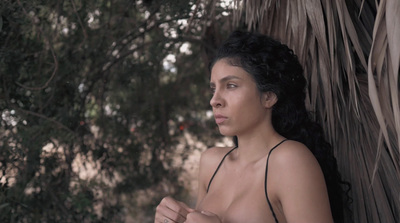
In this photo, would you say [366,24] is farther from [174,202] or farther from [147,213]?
[147,213]

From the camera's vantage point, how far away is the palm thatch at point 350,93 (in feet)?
7.06

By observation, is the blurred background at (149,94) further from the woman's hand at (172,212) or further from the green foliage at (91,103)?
the woman's hand at (172,212)

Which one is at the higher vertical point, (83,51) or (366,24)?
(366,24)

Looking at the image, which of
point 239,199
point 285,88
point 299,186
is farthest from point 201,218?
point 285,88

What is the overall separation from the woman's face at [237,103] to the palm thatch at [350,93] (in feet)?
1.25

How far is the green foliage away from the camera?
9.78 feet

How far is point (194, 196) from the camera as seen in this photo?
22.3 ft

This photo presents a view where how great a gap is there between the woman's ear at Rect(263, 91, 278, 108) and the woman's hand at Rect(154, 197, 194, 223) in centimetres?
51

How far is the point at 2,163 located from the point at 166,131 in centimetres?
228

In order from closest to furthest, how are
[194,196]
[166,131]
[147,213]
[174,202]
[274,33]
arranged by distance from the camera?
[174,202]
[274,33]
[166,131]
[147,213]
[194,196]

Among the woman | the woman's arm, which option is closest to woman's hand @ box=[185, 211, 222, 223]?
the woman

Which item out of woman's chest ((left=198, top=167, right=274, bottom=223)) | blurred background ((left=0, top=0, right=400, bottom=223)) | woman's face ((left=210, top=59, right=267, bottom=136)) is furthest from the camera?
blurred background ((left=0, top=0, right=400, bottom=223))

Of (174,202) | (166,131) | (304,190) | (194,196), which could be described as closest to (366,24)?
(304,190)

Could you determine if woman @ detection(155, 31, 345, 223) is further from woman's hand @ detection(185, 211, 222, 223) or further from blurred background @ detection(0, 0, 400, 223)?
blurred background @ detection(0, 0, 400, 223)
